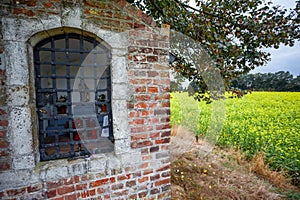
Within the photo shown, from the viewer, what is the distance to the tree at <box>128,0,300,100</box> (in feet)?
11.0

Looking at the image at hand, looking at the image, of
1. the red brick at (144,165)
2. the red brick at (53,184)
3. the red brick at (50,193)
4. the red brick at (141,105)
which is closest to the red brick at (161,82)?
the red brick at (141,105)

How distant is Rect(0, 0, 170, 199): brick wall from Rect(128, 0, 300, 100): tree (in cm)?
137

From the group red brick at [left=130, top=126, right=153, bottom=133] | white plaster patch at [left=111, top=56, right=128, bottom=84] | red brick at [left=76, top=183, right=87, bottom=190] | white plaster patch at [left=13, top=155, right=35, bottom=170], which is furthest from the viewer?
red brick at [left=130, top=126, right=153, bottom=133]

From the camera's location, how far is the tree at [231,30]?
132 inches

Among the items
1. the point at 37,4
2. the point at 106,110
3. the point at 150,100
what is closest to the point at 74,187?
the point at 106,110

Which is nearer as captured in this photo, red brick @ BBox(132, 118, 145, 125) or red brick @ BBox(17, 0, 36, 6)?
red brick @ BBox(17, 0, 36, 6)

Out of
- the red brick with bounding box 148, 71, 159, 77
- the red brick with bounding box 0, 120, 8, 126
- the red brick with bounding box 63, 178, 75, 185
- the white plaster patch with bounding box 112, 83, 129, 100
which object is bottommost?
the red brick with bounding box 63, 178, 75, 185

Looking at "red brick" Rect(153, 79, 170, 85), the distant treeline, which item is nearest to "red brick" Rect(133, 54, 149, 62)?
"red brick" Rect(153, 79, 170, 85)

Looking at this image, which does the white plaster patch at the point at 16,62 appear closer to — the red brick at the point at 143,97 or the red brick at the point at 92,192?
the red brick at the point at 143,97

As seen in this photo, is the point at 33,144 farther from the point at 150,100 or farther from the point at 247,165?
the point at 247,165

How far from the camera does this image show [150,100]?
7.34ft

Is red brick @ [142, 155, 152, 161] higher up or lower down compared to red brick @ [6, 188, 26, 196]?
higher up

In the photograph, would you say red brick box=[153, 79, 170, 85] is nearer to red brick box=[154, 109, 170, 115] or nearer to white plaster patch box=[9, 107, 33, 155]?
red brick box=[154, 109, 170, 115]

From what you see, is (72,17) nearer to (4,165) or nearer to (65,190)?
(4,165)
